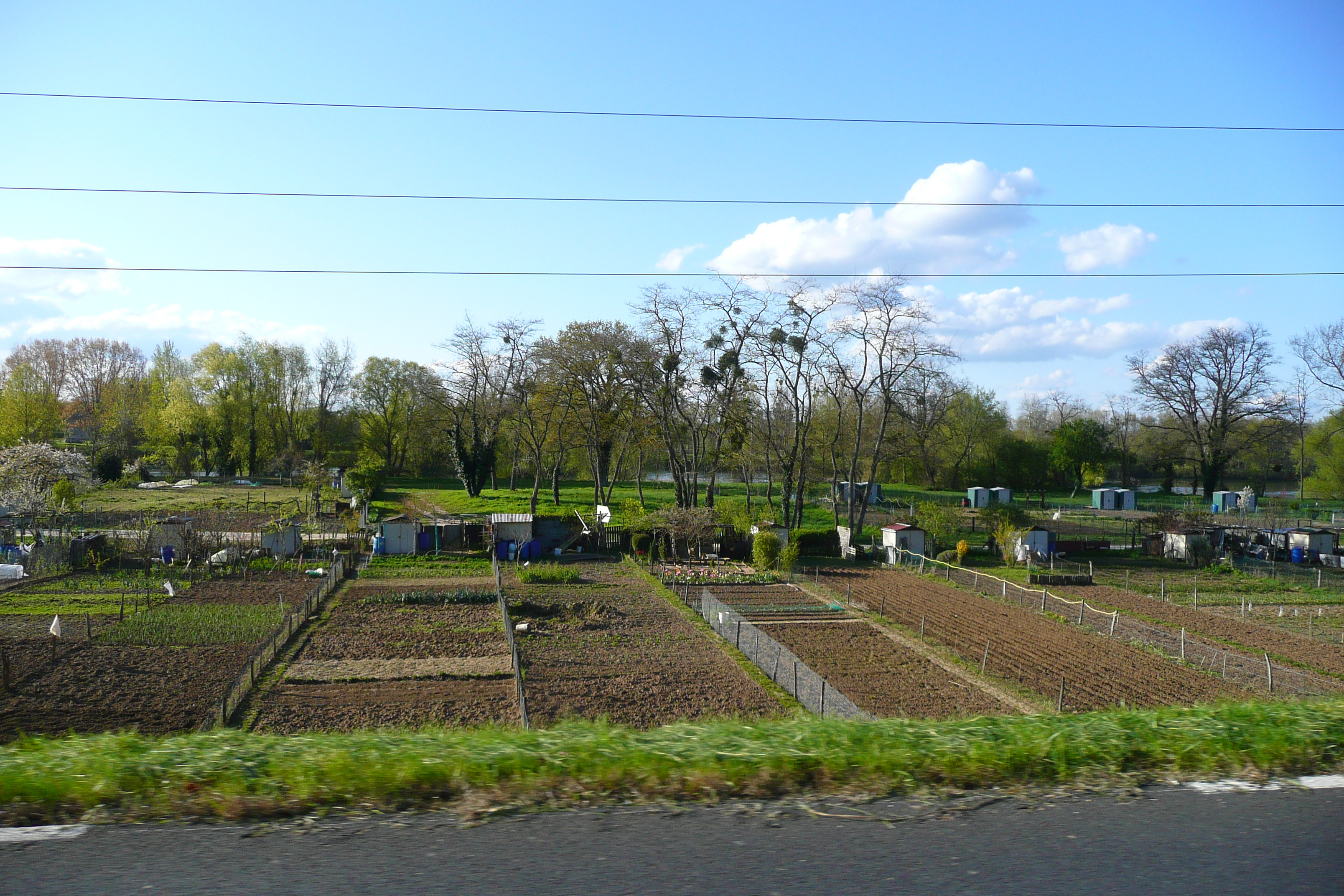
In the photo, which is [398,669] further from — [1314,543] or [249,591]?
[1314,543]

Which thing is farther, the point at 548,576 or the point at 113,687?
the point at 548,576

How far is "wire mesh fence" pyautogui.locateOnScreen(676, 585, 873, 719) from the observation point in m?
14.1

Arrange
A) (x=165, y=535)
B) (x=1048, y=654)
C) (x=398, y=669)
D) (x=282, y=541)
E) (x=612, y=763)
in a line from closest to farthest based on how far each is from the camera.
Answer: (x=612, y=763) < (x=398, y=669) < (x=1048, y=654) < (x=165, y=535) < (x=282, y=541)

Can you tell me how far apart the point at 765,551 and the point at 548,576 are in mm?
9053

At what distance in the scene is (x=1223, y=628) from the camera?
23766 millimetres

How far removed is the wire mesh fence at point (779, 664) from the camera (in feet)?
46.2

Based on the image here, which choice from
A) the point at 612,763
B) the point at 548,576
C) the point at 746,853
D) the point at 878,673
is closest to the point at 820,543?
the point at 548,576

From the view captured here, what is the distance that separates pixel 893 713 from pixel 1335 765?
426 inches

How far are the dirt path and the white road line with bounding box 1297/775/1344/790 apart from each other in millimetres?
9270

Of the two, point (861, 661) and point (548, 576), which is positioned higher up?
point (548, 576)

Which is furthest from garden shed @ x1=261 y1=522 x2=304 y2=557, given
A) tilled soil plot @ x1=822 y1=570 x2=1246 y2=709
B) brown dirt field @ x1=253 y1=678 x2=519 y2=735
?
tilled soil plot @ x1=822 y1=570 x2=1246 y2=709

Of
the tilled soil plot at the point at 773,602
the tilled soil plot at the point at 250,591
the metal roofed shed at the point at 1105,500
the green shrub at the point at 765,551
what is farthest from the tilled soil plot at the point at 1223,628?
the metal roofed shed at the point at 1105,500

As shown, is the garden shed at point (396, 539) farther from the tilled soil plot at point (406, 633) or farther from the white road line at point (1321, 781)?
the white road line at point (1321, 781)

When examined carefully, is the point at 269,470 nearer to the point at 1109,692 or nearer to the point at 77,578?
the point at 77,578
